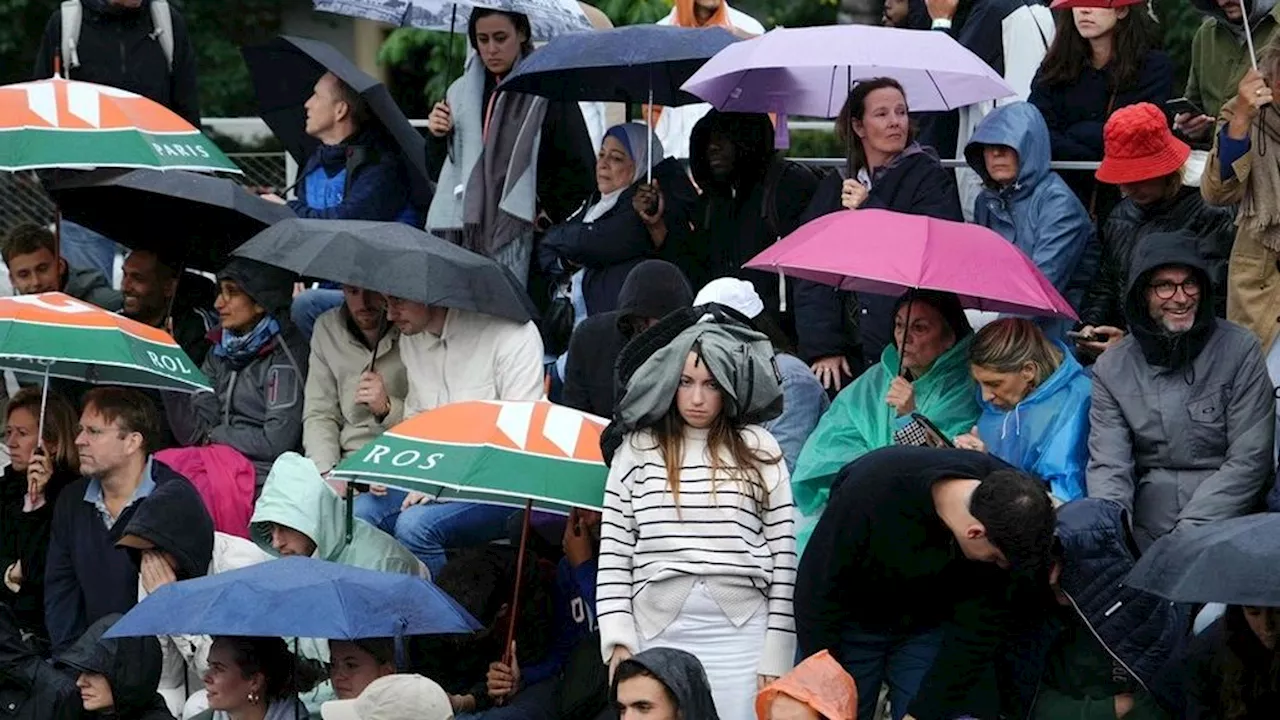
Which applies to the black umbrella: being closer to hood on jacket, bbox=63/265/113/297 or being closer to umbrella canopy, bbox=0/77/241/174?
umbrella canopy, bbox=0/77/241/174

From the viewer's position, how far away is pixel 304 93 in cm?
1364

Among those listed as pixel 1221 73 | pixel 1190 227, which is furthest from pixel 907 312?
pixel 1221 73

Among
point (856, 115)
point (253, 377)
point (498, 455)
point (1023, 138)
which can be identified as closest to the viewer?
point (498, 455)

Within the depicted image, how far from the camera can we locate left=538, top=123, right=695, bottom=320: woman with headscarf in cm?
1183

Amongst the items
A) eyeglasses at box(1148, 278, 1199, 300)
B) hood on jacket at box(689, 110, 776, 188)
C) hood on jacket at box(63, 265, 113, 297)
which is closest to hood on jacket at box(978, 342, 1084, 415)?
eyeglasses at box(1148, 278, 1199, 300)

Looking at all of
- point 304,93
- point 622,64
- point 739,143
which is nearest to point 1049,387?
point 739,143

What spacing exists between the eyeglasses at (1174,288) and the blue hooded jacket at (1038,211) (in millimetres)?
1544

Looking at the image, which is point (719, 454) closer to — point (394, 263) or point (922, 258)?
point (922, 258)

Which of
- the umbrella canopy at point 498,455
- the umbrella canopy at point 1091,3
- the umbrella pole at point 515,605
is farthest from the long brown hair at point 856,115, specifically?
the umbrella pole at point 515,605

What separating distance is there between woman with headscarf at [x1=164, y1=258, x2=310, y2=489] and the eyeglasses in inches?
157

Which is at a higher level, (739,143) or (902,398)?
(739,143)

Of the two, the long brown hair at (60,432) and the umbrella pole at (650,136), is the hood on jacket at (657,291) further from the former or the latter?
the long brown hair at (60,432)

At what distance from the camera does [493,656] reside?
10070 millimetres

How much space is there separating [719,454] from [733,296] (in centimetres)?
127
